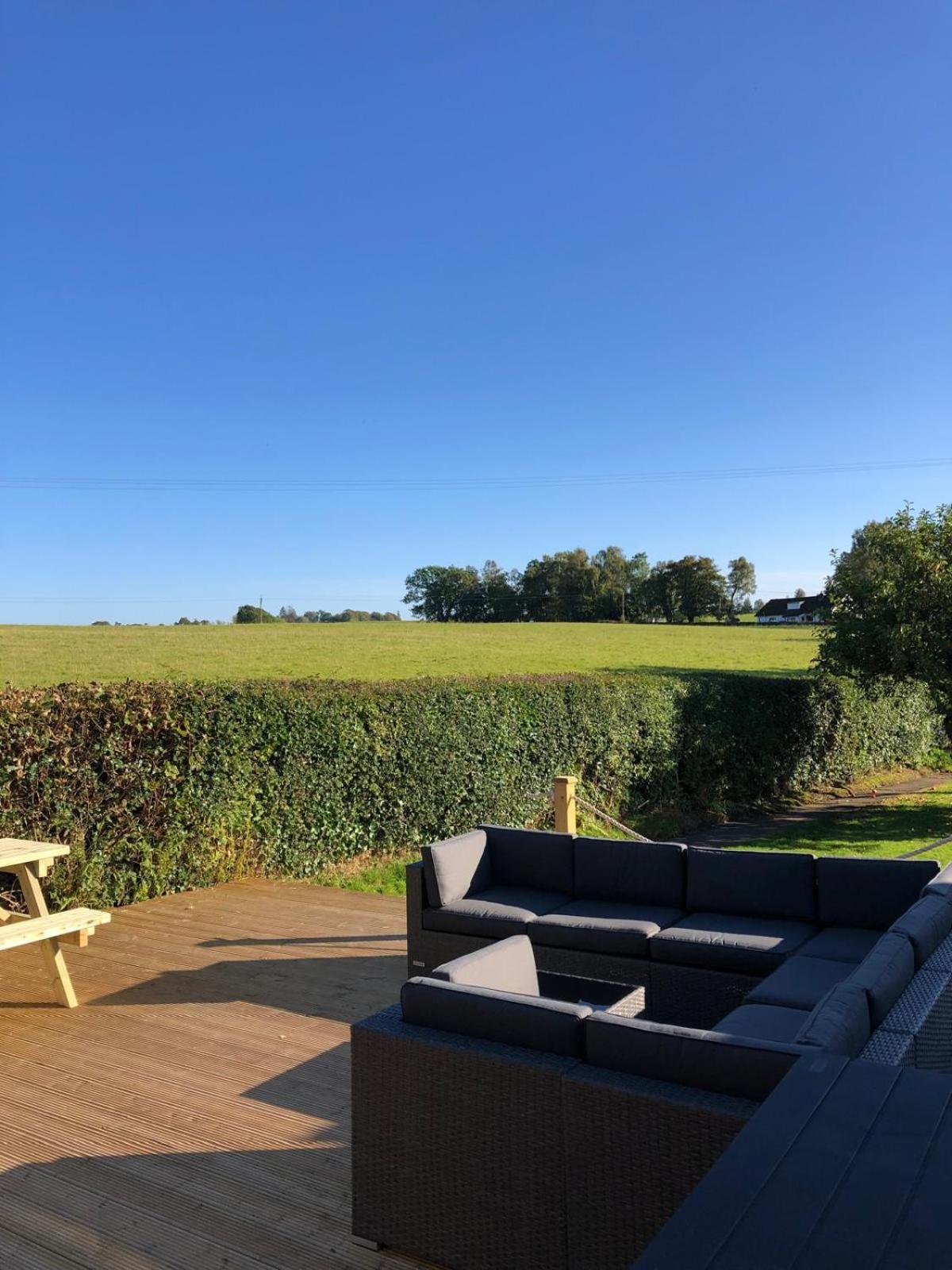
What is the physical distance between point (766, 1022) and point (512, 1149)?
1389 mm

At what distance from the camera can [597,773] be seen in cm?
1296

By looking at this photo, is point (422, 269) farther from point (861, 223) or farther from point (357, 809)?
point (357, 809)

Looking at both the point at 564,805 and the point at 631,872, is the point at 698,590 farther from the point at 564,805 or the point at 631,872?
the point at 631,872

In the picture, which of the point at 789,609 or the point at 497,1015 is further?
the point at 789,609

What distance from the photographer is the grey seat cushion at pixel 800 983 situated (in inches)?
142

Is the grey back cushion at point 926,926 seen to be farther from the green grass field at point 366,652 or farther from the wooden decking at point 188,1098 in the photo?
the green grass field at point 366,652

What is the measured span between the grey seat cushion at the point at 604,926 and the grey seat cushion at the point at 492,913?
10 centimetres

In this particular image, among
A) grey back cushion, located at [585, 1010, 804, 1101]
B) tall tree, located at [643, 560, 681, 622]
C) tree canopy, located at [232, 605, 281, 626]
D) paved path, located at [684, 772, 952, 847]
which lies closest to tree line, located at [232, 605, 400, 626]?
tree canopy, located at [232, 605, 281, 626]

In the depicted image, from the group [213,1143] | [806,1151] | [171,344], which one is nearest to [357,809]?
[213,1143]

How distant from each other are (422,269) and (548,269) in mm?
2316

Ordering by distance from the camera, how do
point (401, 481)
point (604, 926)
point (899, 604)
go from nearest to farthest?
point (604, 926)
point (899, 604)
point (401, 481)

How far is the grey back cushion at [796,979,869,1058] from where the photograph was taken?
2.12m

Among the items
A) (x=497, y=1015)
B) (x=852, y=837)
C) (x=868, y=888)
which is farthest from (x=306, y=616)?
(x=497, y=1015)

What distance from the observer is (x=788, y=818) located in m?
14.9
